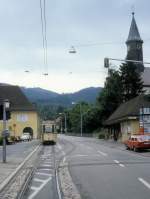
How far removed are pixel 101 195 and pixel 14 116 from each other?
3866 inches

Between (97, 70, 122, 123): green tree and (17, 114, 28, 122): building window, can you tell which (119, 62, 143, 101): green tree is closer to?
(97, 70, 122, 123): green tree

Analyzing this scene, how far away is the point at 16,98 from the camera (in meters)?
116

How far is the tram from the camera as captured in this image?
65.7 metres

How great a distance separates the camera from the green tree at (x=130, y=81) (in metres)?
98.1

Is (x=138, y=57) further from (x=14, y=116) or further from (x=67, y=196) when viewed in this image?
(x=67, y=196)

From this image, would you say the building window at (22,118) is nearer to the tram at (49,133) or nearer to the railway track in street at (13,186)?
the tram at (49,133)

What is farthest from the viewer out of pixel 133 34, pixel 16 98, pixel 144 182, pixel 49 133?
pixel 133 34

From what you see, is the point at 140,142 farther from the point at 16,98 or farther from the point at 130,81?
the point at 16,98

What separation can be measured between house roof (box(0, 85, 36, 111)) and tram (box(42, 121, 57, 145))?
148ft

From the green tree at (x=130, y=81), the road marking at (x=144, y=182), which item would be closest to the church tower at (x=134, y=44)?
the green tree at (x=130, y=81)

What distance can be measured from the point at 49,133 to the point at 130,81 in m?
36.3

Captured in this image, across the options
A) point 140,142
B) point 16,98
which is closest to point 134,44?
point 16,98

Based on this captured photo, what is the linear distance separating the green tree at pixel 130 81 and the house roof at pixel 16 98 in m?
22.6

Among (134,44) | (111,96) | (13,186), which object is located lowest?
(13,186)
